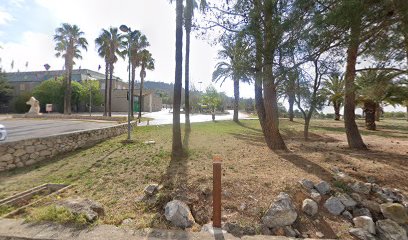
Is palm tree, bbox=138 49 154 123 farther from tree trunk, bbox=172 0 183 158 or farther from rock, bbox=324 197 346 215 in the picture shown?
rock, bbox=324 197 346 215

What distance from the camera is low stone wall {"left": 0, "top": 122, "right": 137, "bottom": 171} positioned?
7898mm

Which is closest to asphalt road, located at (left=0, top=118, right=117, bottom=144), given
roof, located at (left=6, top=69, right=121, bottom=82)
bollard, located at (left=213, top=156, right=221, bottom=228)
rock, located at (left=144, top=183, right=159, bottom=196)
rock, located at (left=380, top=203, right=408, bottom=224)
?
rock, located at (left=144, top=183, right=159, bottom=196)

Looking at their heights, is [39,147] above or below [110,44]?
below

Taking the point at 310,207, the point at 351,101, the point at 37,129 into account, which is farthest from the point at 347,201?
the point at 37,129

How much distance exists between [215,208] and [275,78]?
4.94 metres

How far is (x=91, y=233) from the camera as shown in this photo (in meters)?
3.73

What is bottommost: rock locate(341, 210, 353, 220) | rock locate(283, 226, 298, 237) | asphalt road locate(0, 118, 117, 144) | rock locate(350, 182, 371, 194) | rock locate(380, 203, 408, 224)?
rock locate(283, 226, 298, 237)

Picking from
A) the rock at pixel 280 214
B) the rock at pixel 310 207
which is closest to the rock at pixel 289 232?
the rock at pixel 280 214

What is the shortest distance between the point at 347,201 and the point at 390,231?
2.76 ft

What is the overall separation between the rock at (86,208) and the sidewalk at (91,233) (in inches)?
13.8

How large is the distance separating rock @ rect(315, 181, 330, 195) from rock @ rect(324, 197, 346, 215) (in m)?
0.33

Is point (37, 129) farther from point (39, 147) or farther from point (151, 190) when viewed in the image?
point (151, 190)

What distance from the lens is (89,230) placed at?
3.82 metres

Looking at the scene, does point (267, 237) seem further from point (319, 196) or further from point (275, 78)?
point (275, 78)
